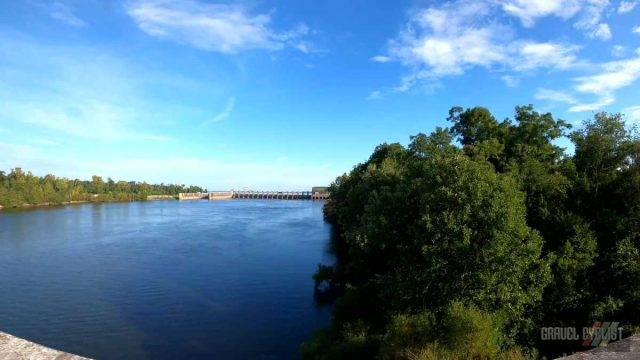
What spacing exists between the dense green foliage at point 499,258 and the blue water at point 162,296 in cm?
692

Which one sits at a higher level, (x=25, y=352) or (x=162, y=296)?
(x=25, y=352)

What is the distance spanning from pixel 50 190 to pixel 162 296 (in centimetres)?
14314

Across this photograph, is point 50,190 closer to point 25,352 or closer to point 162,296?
point 162,296

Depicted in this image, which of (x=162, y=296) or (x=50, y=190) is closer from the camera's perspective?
(x=162, y=296)

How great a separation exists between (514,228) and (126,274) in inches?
1430

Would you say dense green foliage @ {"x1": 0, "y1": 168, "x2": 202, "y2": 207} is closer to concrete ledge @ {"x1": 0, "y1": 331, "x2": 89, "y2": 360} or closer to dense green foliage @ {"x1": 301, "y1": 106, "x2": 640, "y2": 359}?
dense green foliage @ {"x1": 301, "y1": 106, "x2": 640, "y2": 359}

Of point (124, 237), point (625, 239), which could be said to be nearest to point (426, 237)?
point (625, 239)

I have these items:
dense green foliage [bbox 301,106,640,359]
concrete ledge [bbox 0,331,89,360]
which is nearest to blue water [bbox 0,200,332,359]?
dense green foliage [bbox 301,106,640,359]

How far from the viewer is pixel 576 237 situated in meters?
22.1

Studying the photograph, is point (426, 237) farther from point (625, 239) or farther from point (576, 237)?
point (625, 239)

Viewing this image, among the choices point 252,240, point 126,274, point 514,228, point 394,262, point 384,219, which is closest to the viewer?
point 514,228

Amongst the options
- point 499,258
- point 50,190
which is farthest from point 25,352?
point 50,190

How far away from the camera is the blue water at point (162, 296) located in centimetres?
2628

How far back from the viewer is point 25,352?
12.2ft
